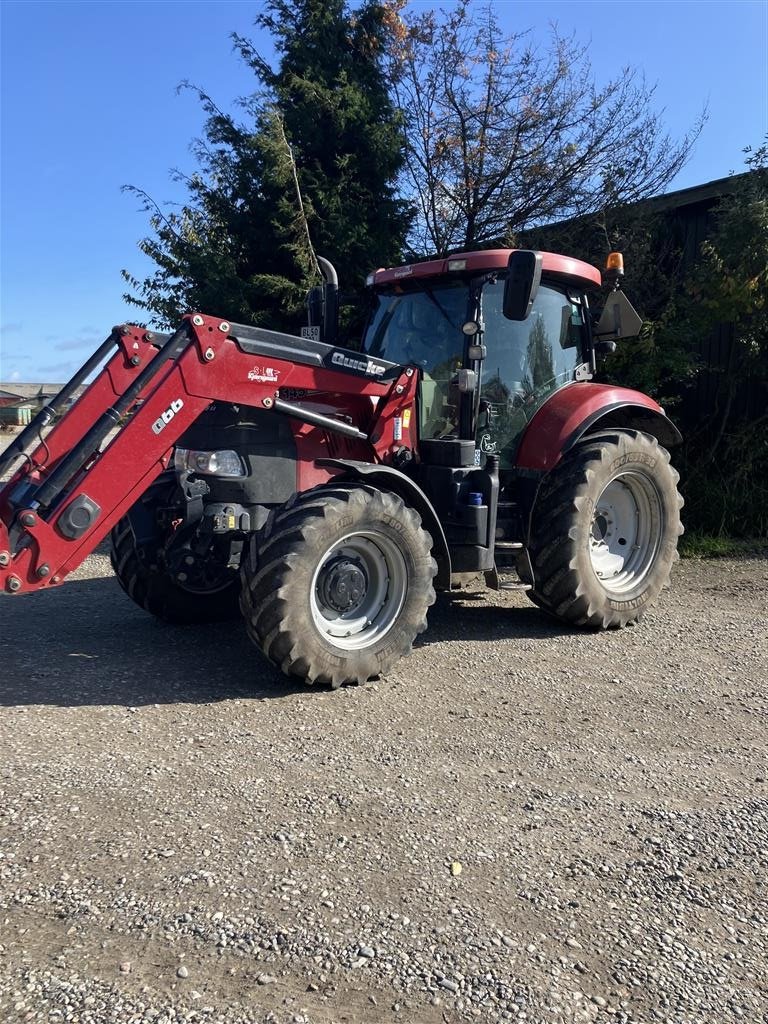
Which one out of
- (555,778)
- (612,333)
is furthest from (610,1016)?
(612,333)

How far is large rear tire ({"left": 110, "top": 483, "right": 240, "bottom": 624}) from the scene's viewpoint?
535 centimetres

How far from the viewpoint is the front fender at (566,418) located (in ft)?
18.4

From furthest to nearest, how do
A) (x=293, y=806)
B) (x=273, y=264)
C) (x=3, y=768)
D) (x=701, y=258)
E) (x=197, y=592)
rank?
(x=273, y=264), (x=701, y=258), (x=197, y=592), (x=3, y=768), (x=293, y=806)

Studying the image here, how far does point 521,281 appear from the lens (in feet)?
15.7


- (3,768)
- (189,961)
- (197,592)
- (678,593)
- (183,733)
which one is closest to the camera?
(189,961)

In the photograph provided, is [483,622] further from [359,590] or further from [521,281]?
[521,281]

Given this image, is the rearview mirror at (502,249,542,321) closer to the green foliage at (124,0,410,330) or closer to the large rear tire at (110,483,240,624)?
the large rear tire at (110,483,240,624)

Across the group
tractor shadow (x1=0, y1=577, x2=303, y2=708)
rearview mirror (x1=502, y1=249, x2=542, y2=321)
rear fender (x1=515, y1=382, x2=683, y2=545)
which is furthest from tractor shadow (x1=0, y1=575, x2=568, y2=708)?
rearview mirror (x1=502, y1=249, x2=542, y2=321)

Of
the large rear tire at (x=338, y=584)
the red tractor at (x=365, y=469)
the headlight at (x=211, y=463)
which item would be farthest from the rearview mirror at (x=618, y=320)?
the headlight at (x=211, y=463)

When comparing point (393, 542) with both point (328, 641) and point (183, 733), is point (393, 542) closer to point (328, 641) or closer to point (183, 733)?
point (328, 641)

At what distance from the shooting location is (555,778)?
3.56 meters

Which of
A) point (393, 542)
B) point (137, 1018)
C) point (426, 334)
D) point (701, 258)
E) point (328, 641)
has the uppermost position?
point (701, 258)

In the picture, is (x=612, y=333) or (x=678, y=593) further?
(x=678, y=593)

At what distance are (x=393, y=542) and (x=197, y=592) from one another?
5.44ft
